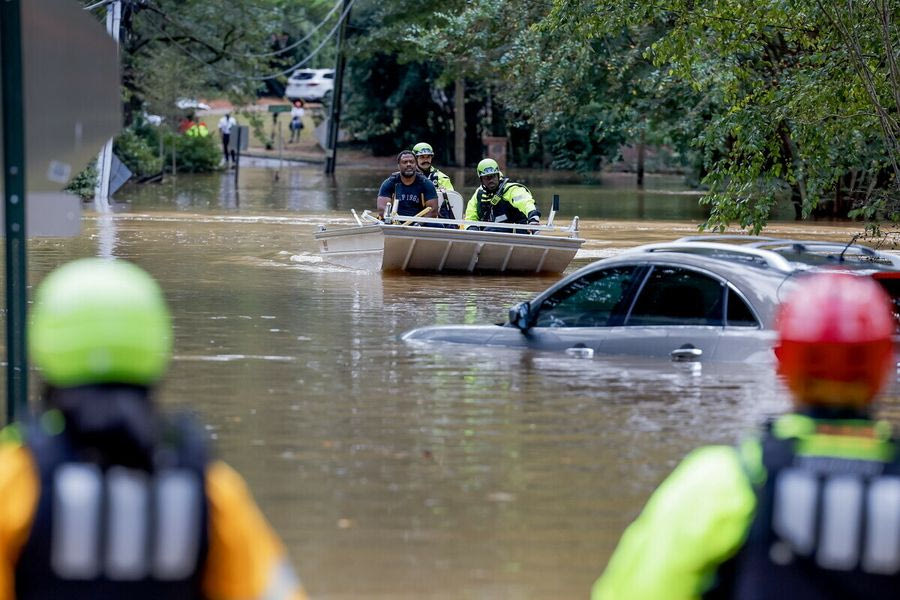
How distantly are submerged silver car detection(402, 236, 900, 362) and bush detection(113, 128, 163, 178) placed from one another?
117 ft

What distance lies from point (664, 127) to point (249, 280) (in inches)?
664

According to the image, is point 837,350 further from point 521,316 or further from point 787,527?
point 521,316

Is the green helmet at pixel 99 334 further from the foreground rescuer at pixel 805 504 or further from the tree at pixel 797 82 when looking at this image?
the tree at pixel 797 82

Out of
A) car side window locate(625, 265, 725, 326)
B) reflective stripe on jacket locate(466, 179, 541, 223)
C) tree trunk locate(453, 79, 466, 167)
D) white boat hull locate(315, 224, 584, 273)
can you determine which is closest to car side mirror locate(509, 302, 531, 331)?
car side window locate(625, 265, 725, 326)

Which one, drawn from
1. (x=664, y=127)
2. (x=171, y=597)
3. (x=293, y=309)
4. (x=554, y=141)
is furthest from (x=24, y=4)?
(x=554, y=141)

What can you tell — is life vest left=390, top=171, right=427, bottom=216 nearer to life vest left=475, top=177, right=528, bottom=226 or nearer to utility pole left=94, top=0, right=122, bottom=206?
life vest left=475, top=177, right=528, bottom=226

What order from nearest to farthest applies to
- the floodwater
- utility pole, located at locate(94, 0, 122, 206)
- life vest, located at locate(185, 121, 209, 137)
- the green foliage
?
1. the floodwater
2. utility pole, located at locate(94, 0, 122, 206)
3. the green foliage
4. life vest, located at locate(185, 121, 209, 137)

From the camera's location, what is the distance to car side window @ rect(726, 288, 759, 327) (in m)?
9.28

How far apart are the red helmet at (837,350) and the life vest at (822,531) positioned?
11 cm

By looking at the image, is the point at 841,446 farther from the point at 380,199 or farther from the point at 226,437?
the point at 380,199

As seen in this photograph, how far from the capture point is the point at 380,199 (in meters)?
19.4

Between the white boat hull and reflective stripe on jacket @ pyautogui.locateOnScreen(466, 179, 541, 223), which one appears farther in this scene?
reflective stripe on jacket @ pyautogui.locateOnScreen(466, 179, 541, 223)

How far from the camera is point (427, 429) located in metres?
8.85

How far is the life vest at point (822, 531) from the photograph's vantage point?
262 centimetres
